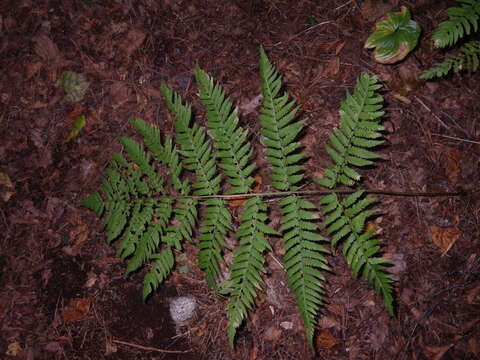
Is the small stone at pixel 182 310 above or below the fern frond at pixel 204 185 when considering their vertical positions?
below

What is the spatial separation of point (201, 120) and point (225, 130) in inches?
37.8

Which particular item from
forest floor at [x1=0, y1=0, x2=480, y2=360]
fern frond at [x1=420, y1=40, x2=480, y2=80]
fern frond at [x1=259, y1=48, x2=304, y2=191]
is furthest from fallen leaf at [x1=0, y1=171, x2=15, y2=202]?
fern frond at [x1=420, y1=40, x2=480, y2=80]

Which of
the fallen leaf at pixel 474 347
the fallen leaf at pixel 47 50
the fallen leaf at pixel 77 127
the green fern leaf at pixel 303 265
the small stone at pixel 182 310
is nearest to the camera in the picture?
the green fern leaf at pixel 303 265

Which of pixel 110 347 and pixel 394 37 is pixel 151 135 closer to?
pixel 110 347

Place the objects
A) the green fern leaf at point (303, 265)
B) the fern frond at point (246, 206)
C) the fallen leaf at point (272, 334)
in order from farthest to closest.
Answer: the fallen leaf at point (272, 334) < the fern frond at point (246, 206) < the green fern leaf at point (303, 265)

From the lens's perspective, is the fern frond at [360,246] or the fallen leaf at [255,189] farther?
the fallen leaf at [255,189]

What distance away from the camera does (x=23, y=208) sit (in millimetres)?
3598

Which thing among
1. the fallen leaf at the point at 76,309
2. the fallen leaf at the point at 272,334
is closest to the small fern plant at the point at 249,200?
the fallen leaf at the point at 272,334

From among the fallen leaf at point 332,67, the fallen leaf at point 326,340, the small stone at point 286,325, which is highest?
the fallen leaf at point 332,67

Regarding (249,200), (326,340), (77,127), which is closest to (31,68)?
(77,127)

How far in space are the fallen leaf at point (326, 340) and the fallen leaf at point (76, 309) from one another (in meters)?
2.27

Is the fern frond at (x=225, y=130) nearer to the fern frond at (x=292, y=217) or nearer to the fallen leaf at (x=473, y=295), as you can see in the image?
the fern frond at (x=292, y=217)

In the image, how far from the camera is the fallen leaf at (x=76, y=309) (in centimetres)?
333

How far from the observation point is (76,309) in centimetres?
335
